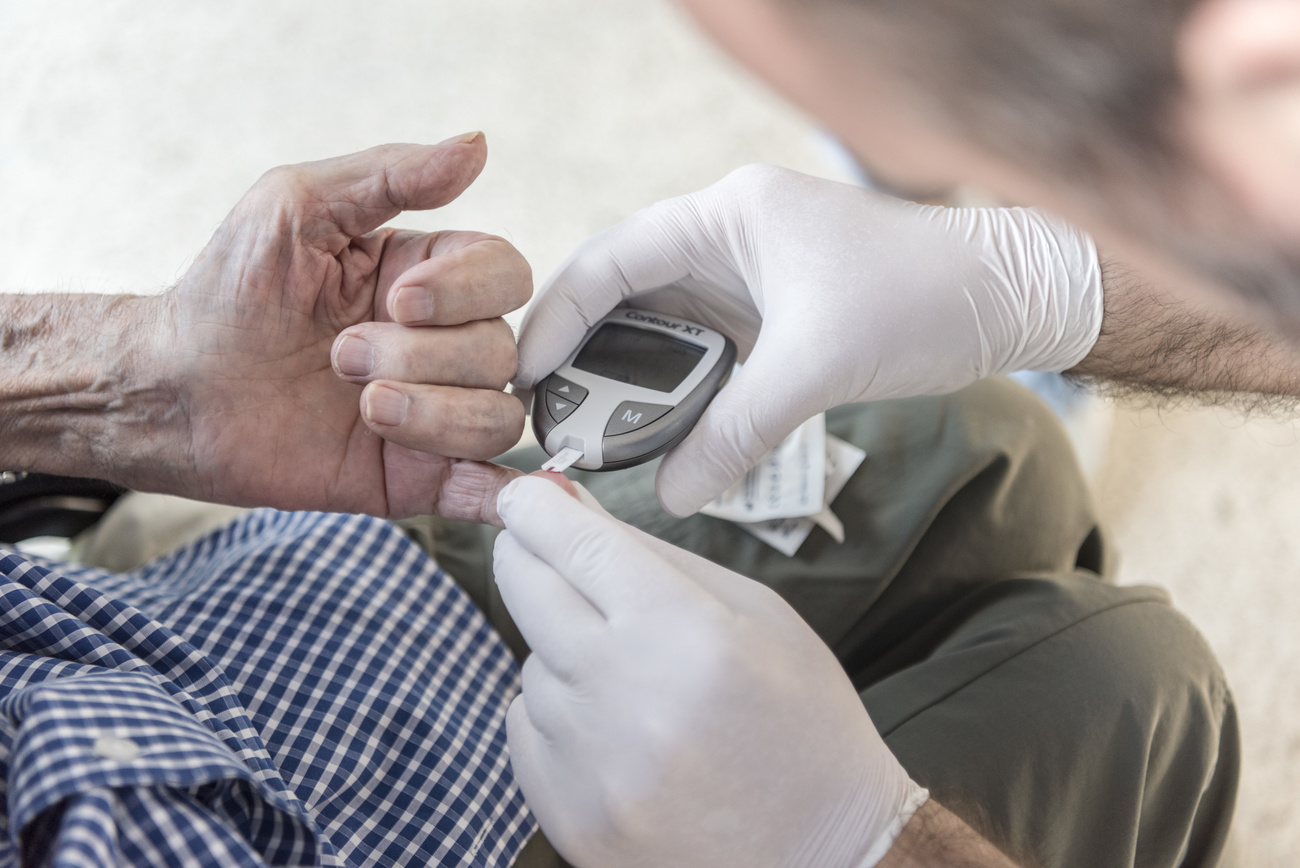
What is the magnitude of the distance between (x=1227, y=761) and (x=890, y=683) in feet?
1.22

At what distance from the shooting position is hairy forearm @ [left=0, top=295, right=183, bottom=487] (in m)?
0.85

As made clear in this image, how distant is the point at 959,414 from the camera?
94 centimetres

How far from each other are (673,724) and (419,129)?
1723mm

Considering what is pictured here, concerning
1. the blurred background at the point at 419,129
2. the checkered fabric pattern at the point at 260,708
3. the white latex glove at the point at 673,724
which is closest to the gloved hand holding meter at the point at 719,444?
the white latex glove at the point at 673,724

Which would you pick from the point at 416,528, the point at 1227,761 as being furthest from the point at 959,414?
the point at 416,528

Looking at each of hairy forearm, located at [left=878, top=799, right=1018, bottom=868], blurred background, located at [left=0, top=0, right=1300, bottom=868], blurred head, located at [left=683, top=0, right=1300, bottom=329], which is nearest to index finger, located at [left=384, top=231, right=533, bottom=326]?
blurred head, located at [left=683, top=0, right=1300, bottom=329]

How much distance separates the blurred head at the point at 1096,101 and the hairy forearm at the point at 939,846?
0.46 m

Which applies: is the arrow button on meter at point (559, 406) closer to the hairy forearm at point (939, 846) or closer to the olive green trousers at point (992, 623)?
the olive green trousers at point (992, 623)

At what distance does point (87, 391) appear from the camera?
0.85 m

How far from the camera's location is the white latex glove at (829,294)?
0.84 meters

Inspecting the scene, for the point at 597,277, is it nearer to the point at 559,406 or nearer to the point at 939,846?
the point at 559,406

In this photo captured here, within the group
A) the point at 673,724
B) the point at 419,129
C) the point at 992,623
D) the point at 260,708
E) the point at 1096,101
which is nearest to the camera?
the point at 1096,101

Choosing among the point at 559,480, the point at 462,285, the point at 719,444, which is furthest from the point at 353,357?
the point at 719,444

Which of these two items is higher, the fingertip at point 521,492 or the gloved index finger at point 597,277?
the gloved index finger at point 597,277
